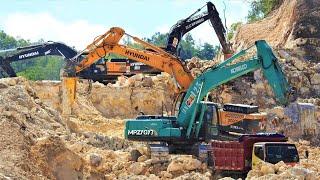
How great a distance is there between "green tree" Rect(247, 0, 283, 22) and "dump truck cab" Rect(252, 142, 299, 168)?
22.4 m

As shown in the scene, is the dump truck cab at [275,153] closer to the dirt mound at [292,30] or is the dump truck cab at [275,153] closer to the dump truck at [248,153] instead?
the dump truck at [248,153]

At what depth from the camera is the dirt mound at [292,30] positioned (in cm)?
2827

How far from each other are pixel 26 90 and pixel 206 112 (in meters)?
4.86

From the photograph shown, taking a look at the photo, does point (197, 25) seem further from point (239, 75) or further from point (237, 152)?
point (237, 152)

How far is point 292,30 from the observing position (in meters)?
29.4

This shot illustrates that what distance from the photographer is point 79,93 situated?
27.9 metres

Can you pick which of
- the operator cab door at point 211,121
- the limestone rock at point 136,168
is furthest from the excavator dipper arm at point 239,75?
the limestone rock at point 136,168

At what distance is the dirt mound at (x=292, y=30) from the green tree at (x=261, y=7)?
4.54 m

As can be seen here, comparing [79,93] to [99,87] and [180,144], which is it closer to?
[99,87]

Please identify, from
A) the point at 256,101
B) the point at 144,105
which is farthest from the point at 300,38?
the point at 144,105

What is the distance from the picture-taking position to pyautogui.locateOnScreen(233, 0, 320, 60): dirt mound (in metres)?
28.3

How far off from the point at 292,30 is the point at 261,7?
13.1 metres

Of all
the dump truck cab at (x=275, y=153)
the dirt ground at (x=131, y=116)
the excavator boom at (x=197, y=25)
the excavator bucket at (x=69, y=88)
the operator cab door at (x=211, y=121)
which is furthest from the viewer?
the excavator boom at (x=197, y=25)

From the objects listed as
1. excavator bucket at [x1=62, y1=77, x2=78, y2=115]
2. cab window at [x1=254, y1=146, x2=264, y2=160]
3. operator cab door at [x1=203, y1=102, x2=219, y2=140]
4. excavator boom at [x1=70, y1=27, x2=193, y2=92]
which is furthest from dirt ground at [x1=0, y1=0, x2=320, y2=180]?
excavator boom at [x1=70, y1=27, x2=193, y2=92]
